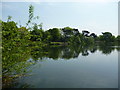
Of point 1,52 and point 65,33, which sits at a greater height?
point 65,33

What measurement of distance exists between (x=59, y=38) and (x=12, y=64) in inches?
1964

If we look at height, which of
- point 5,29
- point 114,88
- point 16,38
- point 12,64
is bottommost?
point 114,88

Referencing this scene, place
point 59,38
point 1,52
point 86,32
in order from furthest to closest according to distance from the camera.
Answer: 1. point 86,32
2. point 59,38
3. point 1,52

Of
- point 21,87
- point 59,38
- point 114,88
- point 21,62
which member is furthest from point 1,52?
point 59,38

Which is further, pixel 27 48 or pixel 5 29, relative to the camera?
pixel 27 48

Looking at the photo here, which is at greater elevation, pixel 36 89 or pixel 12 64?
pixel 12 64

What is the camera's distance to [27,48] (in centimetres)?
470

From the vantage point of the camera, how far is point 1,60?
4.19 meters

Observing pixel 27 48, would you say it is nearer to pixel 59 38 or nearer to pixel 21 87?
pixel 21 87

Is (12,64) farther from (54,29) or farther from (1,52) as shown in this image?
(54,29)

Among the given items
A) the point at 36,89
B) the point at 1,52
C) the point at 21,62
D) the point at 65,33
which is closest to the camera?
the point at 1,52

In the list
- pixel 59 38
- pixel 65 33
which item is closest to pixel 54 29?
pixel 59 38

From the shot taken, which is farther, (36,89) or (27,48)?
(36,89)

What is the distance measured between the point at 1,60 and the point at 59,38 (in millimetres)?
50164
